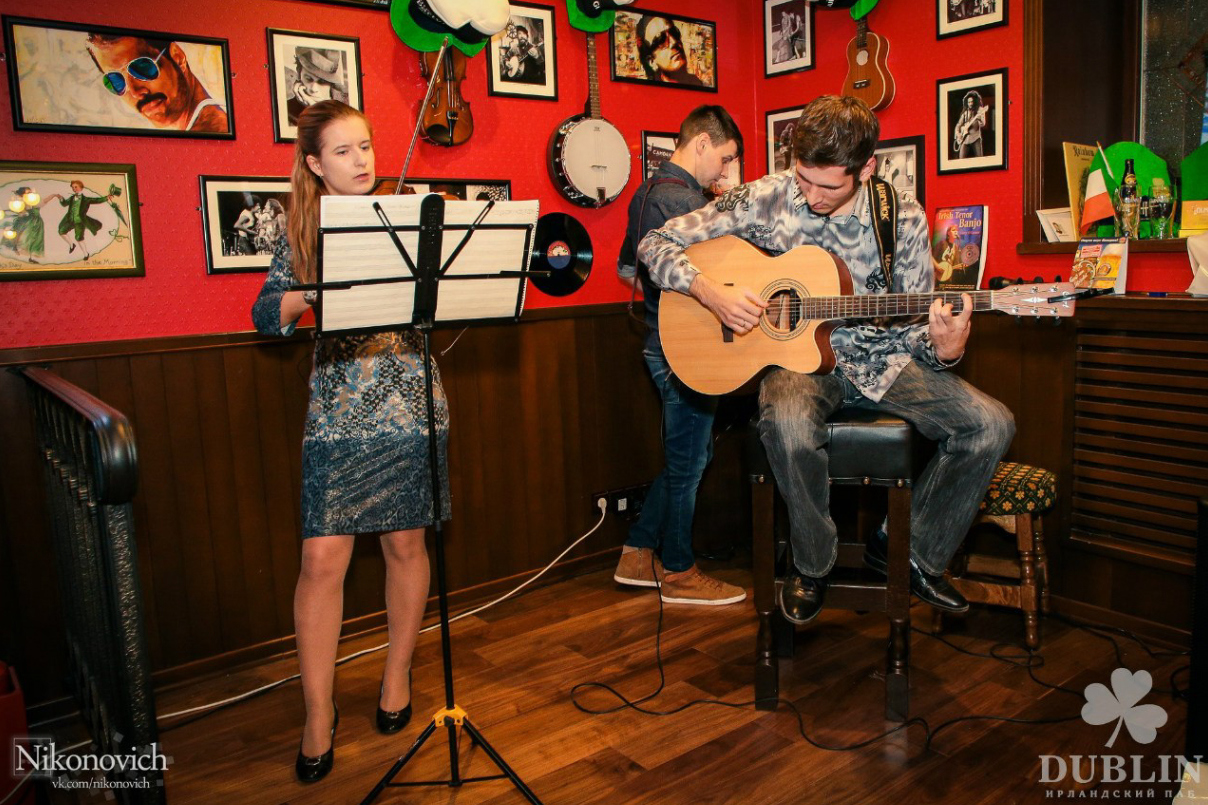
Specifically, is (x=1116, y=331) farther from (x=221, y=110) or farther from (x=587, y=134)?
(x=221, y=110)


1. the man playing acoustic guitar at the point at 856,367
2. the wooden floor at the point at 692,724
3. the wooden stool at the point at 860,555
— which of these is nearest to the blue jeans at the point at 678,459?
the wooden floor at the point at 692,724

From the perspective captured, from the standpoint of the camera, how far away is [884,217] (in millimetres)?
2357

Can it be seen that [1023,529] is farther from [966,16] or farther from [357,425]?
[357,425]

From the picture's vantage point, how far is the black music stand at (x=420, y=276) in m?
1.72

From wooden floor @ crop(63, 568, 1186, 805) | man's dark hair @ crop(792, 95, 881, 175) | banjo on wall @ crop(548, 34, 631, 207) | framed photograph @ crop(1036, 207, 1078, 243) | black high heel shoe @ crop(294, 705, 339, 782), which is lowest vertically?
wooden floor @ crop(63, 568, 1186, 805)

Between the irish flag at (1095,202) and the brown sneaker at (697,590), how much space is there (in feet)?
5.56

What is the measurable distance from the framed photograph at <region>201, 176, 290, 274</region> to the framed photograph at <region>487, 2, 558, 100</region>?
2.92 ft

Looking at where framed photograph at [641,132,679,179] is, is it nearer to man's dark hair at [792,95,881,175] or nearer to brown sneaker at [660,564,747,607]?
man's dark hair at [792,95,881,175]

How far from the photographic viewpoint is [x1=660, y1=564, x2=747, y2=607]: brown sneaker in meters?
3.21

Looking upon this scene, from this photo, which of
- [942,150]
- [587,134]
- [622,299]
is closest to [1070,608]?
[942,150]

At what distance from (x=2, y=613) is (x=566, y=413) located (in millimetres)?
1879

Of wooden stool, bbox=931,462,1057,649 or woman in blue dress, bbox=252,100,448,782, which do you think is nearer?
woman in blue dress, bbox=252,100,448,782

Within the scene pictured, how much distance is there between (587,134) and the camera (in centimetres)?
337

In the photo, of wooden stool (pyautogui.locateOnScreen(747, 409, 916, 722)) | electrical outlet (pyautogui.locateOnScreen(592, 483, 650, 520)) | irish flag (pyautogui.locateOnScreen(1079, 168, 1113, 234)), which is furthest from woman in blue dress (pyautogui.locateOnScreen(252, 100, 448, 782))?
irish flag (pyautogui.locateOnScreen(1079, 168, 1113, 234))
